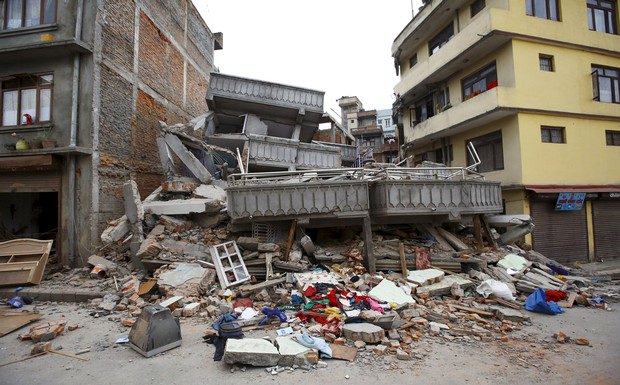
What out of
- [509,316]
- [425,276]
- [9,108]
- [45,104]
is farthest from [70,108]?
[509,316]

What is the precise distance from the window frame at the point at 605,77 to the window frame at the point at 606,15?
192 centimetres

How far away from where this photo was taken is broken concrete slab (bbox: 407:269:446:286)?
7840 millimetres

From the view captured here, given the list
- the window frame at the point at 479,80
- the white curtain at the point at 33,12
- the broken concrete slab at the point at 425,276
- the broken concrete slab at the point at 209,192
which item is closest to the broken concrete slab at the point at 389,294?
the broken concrete slab at the point at 425,276

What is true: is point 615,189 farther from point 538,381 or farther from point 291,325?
point 291,325

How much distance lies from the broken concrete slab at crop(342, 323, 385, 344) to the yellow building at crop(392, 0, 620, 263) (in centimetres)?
1094

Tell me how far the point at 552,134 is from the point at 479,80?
13.1ft

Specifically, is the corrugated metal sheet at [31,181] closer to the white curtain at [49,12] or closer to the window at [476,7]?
the white curtain at [49,12]

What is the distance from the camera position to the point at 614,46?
14695mm

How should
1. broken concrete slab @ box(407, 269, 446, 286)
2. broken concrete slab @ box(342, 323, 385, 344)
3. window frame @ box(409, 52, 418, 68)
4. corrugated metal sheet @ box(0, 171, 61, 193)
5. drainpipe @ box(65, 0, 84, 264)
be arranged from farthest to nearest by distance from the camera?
window frame @ box(409, 52, 418, 68) < corrugated metal sheet @ box(0, 171, 61, 193) < drainpipe @ box(65, 0, 84, 264) < broken concrete slab @ box(407, 269, 446, 286) < broken concrete slab @ box(342, 323, 385, 344)

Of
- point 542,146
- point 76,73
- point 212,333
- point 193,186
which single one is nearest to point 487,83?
point 542,146

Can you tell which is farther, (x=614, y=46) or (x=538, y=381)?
(x=614, y=46)

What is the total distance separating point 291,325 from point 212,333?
143 cm

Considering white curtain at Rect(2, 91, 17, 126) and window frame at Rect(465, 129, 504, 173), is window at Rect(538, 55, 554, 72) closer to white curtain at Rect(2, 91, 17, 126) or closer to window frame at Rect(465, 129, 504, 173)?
window frame at Rect(465, 129, 504, 173)

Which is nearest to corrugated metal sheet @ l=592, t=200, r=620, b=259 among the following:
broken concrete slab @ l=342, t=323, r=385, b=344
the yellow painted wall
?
the yellow painted wall
